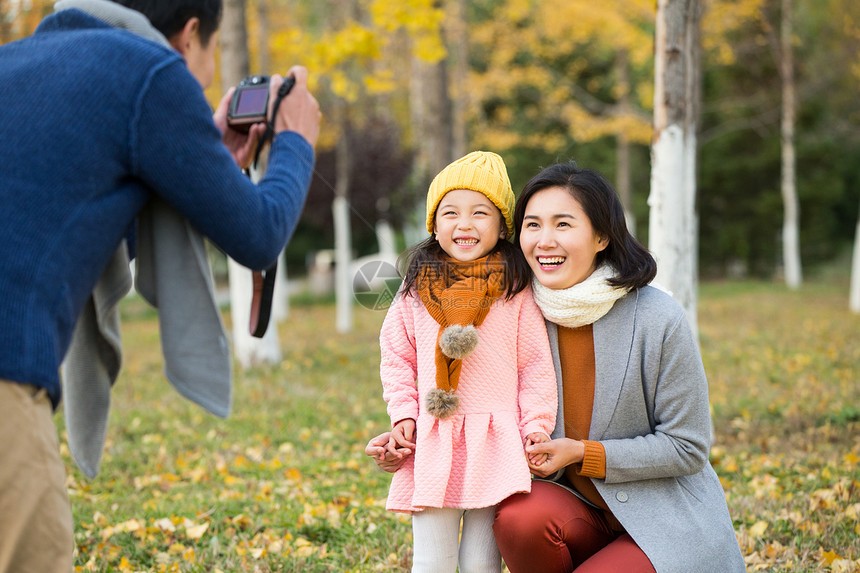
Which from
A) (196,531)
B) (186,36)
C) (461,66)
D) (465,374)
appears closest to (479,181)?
(465,374)

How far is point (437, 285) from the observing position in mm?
2270

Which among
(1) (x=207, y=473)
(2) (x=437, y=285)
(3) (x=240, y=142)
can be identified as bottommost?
(1) (x=207, y=473)

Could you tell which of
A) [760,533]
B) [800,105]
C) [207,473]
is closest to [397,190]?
[800,105]

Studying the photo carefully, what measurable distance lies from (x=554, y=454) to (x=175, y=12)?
1.47m

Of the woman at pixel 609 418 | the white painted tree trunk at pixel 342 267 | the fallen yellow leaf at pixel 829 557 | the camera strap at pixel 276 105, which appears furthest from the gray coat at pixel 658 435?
the white painted tree trunk at pixel 342 267

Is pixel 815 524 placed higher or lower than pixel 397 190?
lower

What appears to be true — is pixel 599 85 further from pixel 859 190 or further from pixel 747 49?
pixel 859 190

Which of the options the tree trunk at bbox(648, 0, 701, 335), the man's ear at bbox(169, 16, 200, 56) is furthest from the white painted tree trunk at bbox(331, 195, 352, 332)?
the man's ear at bbox(169, 16, 200, 56)

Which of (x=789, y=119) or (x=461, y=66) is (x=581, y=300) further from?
(x=789, y=119)

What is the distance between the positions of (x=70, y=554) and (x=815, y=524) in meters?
2.90

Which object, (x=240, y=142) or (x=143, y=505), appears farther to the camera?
(x=143, y=505)

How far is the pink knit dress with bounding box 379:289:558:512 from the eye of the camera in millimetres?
2137

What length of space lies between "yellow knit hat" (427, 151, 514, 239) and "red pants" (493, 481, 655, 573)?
2.73 feet

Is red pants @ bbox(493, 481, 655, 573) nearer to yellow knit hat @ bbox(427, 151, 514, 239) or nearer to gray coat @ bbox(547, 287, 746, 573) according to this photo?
gray coat @ bbox(547, 287, 746, 573)
